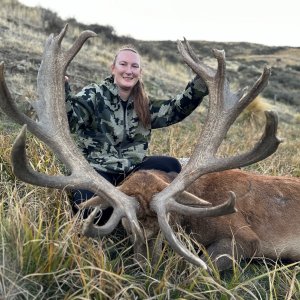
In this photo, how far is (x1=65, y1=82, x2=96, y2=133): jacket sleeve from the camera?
4496 millimetres

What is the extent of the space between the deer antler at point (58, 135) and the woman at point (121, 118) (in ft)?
2.29

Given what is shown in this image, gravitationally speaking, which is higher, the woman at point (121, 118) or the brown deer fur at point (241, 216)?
the woman at point (121, 118)

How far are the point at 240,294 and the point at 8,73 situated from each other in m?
7.47

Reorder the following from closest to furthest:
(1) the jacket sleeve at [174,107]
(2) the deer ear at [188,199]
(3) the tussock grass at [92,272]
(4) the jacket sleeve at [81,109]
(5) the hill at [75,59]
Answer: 1. (3) the tussock grass at [92,272]
2. (2) the deer ear at [188,199]
3. (4) the jacket sleeve at [81,109]
4. (1) the jacket sleeve at [174,107]
5. (5) the hill at [75,59]

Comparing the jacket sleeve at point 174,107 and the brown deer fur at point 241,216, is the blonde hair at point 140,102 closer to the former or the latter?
the jacket sleeve at point 174,107

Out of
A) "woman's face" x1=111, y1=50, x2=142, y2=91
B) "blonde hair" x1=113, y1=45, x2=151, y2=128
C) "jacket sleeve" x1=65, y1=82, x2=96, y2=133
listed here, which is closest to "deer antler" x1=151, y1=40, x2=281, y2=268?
"woman's face" x1=111, y1=50, x2=142, y2=91

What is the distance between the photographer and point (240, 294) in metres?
3.44

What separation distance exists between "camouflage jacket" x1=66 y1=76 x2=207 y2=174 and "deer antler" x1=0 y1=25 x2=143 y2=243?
64 cm

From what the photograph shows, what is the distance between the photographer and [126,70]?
476cm

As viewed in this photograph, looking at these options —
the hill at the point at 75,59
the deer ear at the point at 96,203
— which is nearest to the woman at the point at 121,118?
the hill at the point at 75,59

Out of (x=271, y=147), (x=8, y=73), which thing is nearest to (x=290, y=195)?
(x=271, y=147)

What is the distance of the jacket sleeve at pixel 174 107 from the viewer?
15.7 feet

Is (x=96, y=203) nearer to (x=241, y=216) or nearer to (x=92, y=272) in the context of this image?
(x=92, y=272)

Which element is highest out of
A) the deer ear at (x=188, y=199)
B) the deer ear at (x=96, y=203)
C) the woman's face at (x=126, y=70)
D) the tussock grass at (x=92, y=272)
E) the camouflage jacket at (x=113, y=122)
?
the woman's face at (x=126, y=70)
